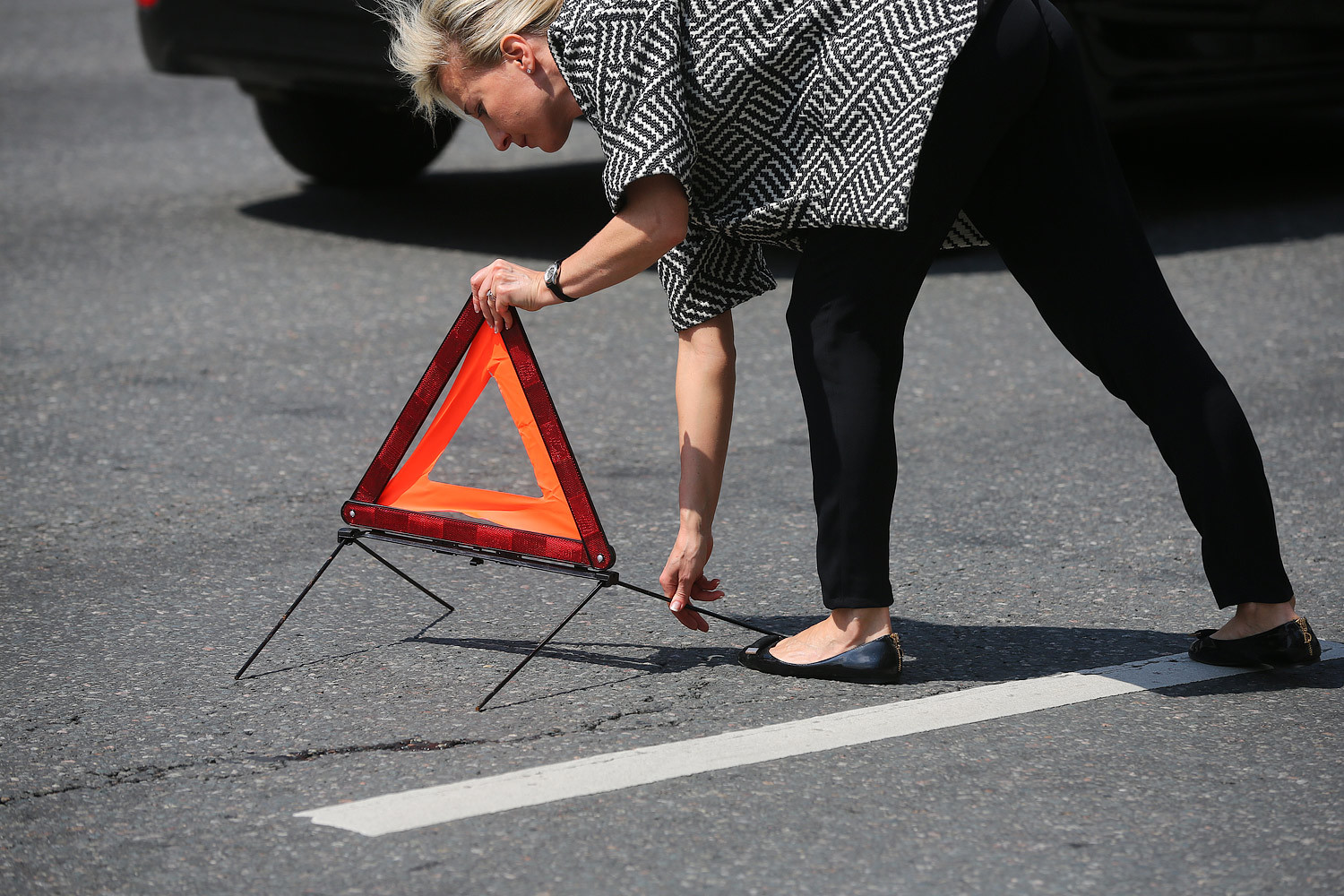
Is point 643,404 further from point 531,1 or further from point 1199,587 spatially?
point 531,1

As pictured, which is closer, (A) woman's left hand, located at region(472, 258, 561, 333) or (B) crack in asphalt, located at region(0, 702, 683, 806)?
(B) crack in asphalt, located at region(0, 702, 683, 806)

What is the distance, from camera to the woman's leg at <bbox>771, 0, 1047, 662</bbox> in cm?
290

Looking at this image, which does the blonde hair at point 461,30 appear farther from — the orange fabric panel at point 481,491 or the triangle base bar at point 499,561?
the triangle base bar at point 499,561

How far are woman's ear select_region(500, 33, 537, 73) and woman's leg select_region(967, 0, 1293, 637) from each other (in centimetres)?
86

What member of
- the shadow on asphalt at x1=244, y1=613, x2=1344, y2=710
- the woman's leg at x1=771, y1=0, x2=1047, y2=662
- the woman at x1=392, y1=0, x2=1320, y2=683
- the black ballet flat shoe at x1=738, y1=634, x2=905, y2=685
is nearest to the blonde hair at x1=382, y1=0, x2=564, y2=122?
the woman at x1=392, y1=0, x2=1320, y2=683

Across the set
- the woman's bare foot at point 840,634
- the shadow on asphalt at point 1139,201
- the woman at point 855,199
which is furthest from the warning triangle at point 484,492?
the shadow on asphalt at point 1139,201

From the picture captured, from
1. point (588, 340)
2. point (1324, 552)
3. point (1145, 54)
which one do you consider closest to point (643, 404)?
point (588, 340)

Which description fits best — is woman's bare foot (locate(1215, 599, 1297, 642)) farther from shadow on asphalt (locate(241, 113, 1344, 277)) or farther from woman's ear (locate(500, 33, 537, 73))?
shadow on asphalt (locate(241, 113, 1344, 277))

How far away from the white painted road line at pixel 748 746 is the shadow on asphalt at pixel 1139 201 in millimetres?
3913

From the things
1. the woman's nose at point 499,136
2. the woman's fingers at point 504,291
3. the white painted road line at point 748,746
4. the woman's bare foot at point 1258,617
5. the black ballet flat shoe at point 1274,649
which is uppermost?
the woman's nose at point 499,136

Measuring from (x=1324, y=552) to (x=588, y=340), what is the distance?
110 inches

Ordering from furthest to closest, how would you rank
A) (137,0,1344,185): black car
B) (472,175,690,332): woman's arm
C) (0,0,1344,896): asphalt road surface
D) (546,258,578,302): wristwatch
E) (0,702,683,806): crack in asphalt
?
1. (137,0,1344,185): black car
2. (546,258,578,302): wristwatch
3. (472,175,690,332): woman's arm
4. (0,702,683,806): crack in asphalt
5. (0,0,1344,896): asphalt road surface

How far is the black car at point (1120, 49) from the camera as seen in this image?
22.6ft

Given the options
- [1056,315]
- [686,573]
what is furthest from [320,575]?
[1056,315]
